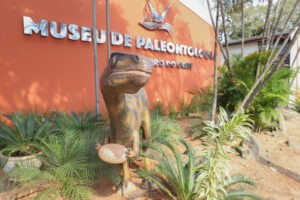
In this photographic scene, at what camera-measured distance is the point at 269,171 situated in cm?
314

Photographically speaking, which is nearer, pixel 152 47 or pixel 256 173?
pixel 256 173

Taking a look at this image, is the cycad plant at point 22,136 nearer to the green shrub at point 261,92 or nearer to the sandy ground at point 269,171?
the sandy ground at point 269,171

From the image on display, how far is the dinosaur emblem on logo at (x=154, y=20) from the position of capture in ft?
19.2

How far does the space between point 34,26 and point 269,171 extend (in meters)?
4.46

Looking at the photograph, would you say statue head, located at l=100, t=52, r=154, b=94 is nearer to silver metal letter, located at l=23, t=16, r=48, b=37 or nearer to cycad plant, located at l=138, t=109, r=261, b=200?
cycad plant, located at l=138, t=109, r=261, b=200

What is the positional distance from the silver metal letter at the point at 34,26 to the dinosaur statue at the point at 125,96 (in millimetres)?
2706

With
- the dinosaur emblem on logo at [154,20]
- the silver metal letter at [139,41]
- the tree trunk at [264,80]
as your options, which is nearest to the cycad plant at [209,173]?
the tree trunk at [264,80]

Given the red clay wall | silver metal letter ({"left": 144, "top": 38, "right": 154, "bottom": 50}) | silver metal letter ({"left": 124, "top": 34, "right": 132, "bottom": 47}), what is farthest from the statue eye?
silver metal letter ({"left": 144, "top": 38, "right": 154, "bottom": 50})

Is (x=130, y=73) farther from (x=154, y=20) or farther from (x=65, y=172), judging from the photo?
(x=154, y=20)

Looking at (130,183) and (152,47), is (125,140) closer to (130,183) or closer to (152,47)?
(130,183)

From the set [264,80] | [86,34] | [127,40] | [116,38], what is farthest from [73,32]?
[264,80]

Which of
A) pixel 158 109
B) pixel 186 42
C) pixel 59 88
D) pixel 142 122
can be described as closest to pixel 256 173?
pixel 142 122

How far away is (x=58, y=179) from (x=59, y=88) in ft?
8.45

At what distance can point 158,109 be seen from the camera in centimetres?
575
